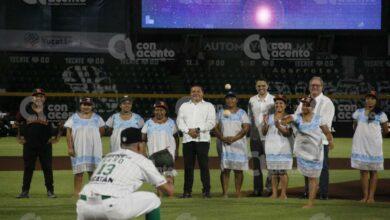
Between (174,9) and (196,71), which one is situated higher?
(174,9)

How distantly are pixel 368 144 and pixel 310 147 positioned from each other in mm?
1228

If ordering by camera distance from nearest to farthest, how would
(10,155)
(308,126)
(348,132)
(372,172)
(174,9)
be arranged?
(308,126), (372,172), (10,155), (174,9), (348,132)

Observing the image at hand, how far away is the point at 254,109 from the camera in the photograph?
478 inches

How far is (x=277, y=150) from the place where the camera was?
11305 mm

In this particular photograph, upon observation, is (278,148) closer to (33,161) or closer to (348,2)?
(33,161)

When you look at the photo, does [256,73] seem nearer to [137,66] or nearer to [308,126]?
[137,66]

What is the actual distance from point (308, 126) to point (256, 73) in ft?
47.5

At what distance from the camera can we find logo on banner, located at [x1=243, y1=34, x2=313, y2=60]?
24047 millimetres

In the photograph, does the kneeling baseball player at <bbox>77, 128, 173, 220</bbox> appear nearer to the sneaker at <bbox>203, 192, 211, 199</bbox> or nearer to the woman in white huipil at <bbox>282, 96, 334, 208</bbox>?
the woman in white huipil at <bbox>282, 96, 334, 208</bbox>

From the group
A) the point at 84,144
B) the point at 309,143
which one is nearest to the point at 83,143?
the point at 84,144

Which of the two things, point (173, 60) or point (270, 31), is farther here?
point (173, 60)

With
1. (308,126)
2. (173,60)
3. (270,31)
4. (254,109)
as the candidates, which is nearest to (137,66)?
(173,60)

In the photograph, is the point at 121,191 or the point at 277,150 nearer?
the point at 121,191

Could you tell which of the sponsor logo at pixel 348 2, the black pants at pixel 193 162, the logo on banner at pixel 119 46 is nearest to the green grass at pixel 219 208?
the black pants at pixel 193 162
